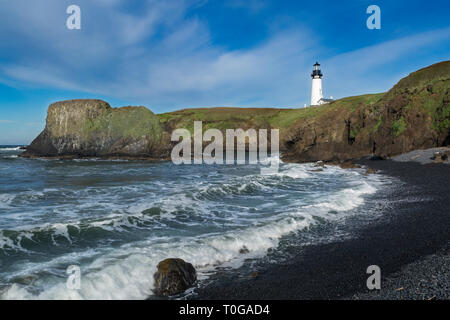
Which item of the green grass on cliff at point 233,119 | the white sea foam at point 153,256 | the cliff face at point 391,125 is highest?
the green grass on cliff at point 233,119

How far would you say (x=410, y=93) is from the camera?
99.8ft

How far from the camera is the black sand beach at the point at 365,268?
4.59 m

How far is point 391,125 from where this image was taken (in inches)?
1200

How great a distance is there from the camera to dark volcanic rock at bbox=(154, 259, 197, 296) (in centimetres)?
510

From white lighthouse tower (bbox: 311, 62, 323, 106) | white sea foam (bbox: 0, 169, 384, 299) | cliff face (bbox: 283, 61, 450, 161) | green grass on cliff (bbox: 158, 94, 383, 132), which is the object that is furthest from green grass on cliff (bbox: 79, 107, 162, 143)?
white lighthouse tower (bbox: 311, 62, 323, 106)

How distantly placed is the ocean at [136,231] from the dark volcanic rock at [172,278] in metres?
0.22

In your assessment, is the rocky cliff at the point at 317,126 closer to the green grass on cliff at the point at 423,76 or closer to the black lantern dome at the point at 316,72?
the green grass on cliff at the point at 423,76

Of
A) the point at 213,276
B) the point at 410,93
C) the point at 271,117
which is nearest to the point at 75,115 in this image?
the point at 271,117

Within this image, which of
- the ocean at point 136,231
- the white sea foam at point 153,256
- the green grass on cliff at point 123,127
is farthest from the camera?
the green grass on cliff at point 123,127

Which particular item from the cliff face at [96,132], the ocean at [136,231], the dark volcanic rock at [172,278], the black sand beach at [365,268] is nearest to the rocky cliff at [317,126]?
the cliff face at [96,132]

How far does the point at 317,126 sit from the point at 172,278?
3847 centimetres

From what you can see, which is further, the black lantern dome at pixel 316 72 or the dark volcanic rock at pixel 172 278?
the black lantern dome at pixel 316 72

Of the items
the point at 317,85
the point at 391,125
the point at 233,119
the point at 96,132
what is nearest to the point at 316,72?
the point at 317,85

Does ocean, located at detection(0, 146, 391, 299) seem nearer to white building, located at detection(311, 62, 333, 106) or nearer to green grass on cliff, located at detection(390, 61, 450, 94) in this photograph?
green grass on cliff, located at detection(390, 61, 450, 94)
